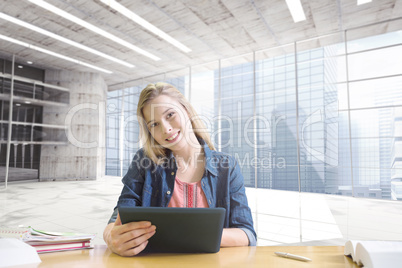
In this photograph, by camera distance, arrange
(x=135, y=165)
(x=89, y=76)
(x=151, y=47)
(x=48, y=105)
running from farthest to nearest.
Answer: (x=89, y=76) → (x=48, y=105) → (x=151, y=47) → (x=135, y=165)

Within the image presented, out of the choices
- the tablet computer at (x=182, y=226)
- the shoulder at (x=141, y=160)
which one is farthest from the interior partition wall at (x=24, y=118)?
A: the tablet computer at (x=182, y=226)

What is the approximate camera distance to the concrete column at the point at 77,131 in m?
9.13

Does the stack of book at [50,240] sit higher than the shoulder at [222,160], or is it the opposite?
the shoulder at [222,160]

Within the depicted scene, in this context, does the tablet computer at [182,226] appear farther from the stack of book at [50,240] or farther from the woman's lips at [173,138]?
the woman's lips at [173,138]

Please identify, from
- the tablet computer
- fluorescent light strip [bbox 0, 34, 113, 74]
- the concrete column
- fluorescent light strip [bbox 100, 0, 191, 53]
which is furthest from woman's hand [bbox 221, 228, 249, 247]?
the concrete column

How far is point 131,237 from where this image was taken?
0.87 meters

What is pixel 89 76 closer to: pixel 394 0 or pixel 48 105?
pixel 48 105

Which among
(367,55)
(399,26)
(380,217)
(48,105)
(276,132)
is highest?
(399,26)

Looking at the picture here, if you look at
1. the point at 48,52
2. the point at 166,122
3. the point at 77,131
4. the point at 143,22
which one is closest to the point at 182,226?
the point at 166,122

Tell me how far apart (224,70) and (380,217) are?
19.1 ft

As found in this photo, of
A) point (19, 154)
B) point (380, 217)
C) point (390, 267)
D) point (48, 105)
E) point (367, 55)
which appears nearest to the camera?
point (390, 267)

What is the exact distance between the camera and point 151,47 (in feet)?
23.5

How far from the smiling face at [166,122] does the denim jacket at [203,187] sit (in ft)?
0.42

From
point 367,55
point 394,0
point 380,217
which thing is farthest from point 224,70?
point 380,217
